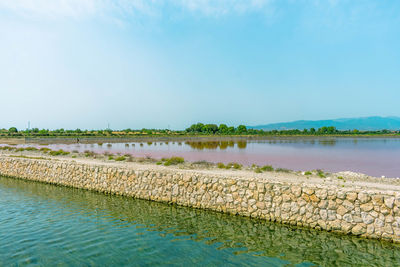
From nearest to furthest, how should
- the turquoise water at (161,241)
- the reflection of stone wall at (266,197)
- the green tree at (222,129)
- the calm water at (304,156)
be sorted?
the turquoise water at (161,241), the reflection of stone wall at (266,197), the calm water at (304,156), the green tree at (222,129)

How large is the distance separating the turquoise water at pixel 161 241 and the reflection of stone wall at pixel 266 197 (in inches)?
13.4

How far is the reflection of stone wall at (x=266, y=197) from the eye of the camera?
7141 mm

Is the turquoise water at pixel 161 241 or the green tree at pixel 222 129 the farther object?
the green tree at pixel 222 129

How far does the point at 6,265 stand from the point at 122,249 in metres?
2.39

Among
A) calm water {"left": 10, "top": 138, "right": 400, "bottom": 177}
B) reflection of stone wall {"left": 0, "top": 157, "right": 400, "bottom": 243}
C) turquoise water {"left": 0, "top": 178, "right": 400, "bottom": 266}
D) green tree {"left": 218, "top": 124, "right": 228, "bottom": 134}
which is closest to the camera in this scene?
turquoise water {"left": 0, "top": 178, "right": 400, "bottom": 266}

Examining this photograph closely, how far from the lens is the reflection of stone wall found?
7.14 metres

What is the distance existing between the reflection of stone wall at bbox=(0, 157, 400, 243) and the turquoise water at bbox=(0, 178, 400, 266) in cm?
34

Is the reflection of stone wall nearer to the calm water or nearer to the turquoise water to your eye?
the turquoise water

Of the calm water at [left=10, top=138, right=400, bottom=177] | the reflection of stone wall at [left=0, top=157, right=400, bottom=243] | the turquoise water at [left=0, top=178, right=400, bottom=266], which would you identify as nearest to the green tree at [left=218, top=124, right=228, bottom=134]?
the calm water at [left=10, top=138, right=400, bottom=177]

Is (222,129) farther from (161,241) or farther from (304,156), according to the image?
(161,241)

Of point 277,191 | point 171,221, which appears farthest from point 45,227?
point 277,191

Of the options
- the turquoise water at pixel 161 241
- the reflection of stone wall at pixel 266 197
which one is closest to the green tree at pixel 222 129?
the reflection of stone wall at pixel 266 197

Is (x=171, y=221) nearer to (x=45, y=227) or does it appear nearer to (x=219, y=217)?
(x=219, y=217)

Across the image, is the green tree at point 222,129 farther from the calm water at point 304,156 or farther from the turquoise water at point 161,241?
the turquoise water at point 161,241
